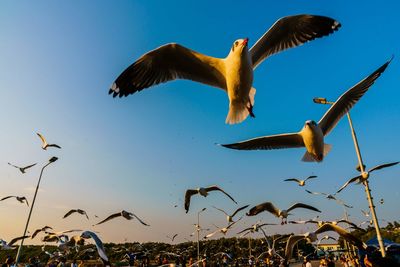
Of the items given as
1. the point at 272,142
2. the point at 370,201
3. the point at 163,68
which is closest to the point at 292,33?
the point at 272,142

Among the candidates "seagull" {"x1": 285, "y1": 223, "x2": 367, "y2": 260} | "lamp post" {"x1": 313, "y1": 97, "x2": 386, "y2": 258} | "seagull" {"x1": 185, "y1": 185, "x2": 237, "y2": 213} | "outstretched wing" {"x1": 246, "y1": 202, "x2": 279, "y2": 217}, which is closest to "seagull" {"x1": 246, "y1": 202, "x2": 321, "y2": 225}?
"outstretched wing" {"x1": 246, "y1": 202, "x2": 279, "y2": 217}

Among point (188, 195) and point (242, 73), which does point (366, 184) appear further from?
point (242, 73)

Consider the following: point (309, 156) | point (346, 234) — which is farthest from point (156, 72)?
point (346, 234)

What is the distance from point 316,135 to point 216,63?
9.49ft

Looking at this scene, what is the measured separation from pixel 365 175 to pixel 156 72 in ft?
19.0

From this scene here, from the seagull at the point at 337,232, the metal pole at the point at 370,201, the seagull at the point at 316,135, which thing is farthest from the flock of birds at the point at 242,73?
the seagull at the point at 337,232

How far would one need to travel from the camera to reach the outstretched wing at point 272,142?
24.4 ft

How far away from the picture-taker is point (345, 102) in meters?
7.65

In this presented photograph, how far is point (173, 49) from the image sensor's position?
621 centimetres

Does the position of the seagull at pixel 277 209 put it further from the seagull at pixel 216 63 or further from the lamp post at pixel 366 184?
the seagull at pixel 216 63

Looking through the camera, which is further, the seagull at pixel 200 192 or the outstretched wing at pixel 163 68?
the seagull at pixel 200 192

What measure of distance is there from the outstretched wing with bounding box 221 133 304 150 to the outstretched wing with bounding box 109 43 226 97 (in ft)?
5.33

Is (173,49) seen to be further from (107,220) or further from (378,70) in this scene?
(378,70)

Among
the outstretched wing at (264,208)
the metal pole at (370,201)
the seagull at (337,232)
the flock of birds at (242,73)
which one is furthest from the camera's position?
the metal pole at (370,201)
